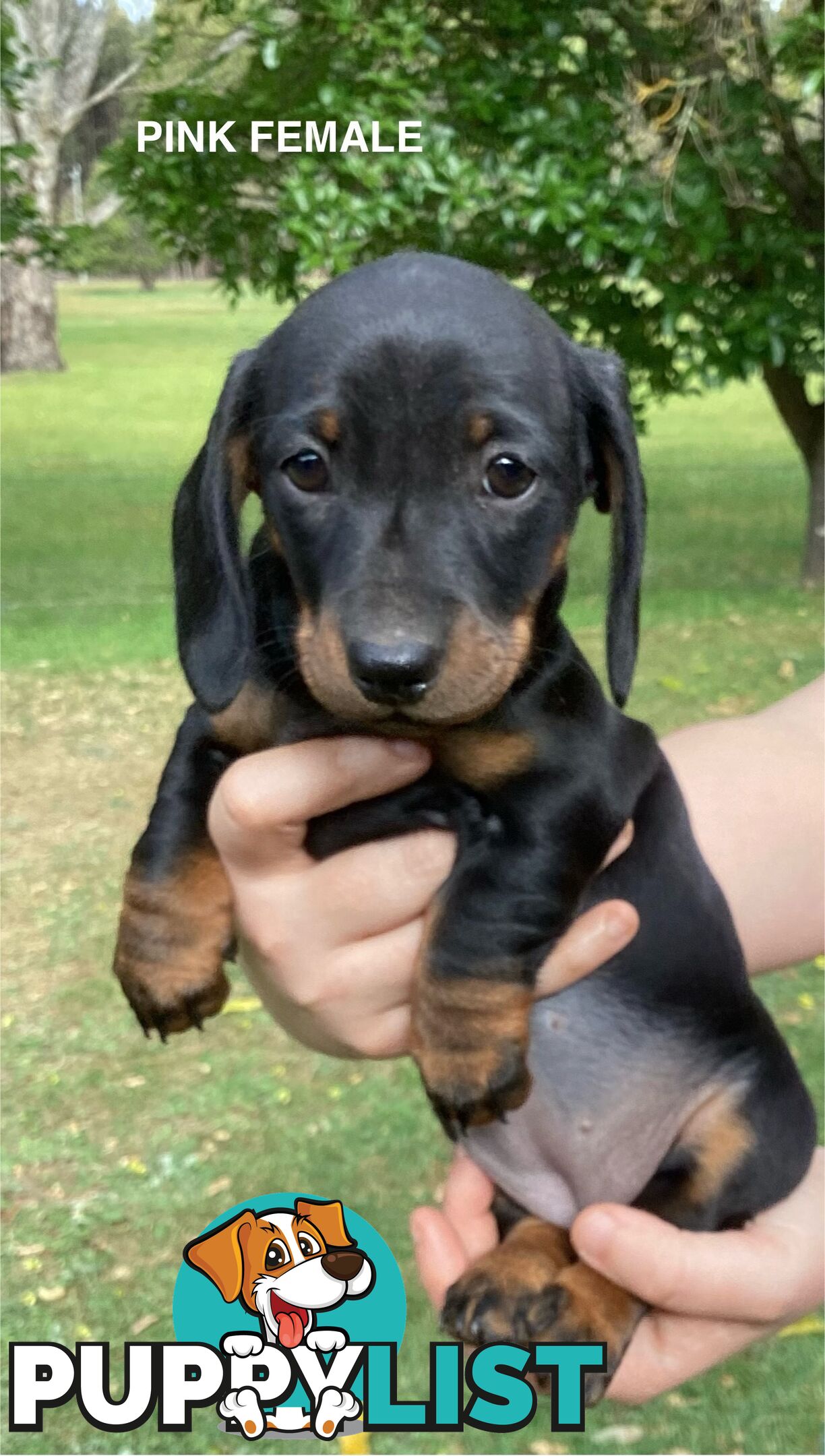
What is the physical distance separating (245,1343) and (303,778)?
76cm

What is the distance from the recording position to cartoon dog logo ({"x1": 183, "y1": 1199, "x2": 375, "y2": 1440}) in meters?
1.66

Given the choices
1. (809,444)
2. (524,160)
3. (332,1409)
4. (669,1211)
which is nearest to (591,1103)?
(669,1211)

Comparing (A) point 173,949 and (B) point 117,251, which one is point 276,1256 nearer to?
(A) point 173,949

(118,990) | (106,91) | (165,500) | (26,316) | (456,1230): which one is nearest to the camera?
(456,1230)

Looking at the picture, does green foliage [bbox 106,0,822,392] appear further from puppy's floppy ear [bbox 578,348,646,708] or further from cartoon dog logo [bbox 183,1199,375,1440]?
cartoon dog logo [bbox 183,1199,375,1440]

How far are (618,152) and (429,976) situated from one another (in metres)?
1.81

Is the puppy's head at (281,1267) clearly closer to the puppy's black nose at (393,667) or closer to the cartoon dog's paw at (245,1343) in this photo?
the cartoon dog's paw at (245,1343)

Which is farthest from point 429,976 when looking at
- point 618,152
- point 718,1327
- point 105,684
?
point 105,684

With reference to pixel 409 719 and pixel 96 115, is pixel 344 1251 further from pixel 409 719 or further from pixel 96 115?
pixel 96 115

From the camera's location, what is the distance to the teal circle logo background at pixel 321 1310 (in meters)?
1.68

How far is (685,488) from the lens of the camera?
13.2 feet

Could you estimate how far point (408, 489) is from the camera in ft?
3.74

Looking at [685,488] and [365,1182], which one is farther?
[685,488]

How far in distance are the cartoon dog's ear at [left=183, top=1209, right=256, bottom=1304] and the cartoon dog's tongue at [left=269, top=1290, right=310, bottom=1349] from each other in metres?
0.06
